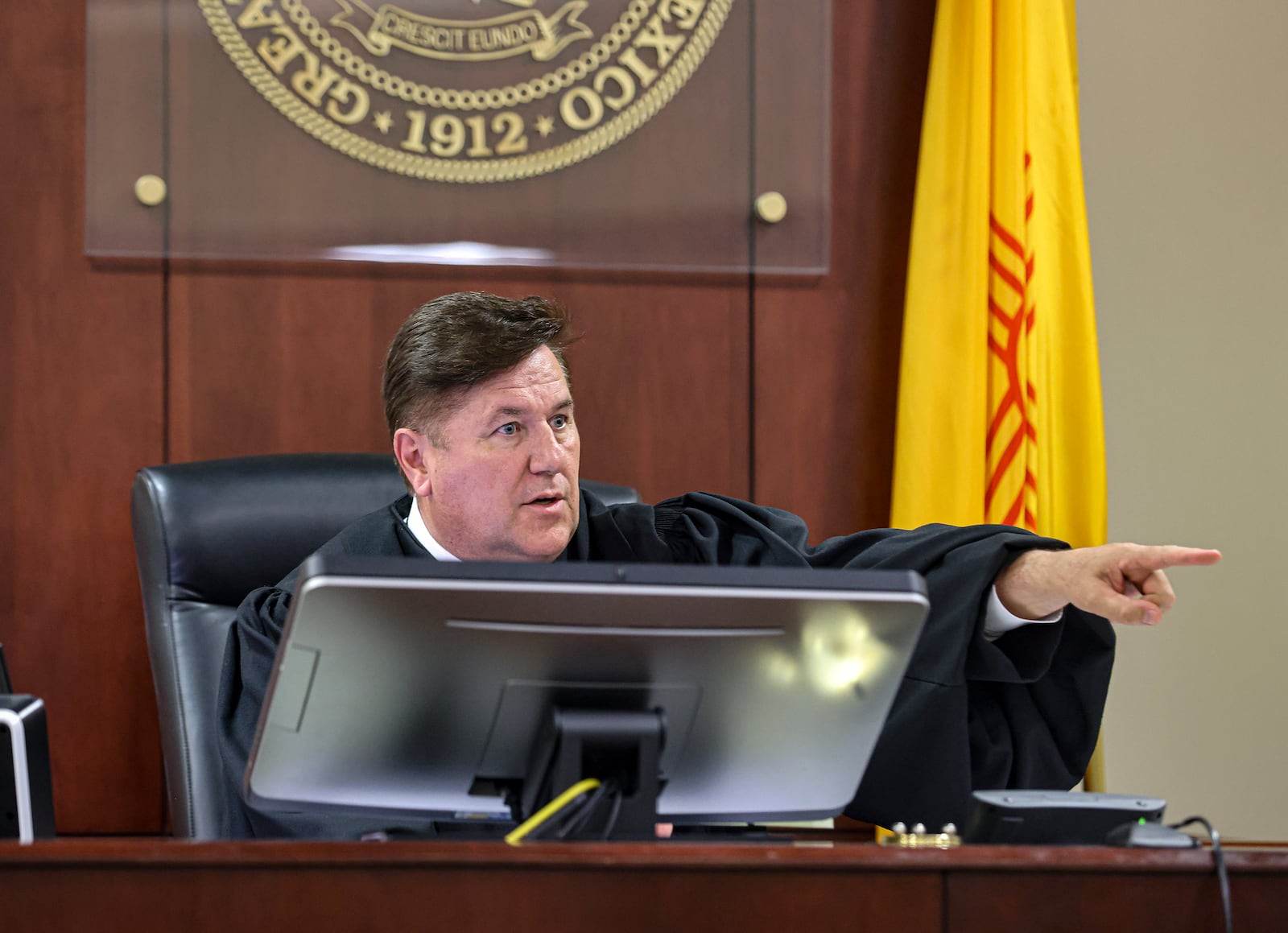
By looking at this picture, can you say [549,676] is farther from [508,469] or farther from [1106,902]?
[508,469]

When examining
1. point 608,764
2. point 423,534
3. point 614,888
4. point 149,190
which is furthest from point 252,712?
point 149,190

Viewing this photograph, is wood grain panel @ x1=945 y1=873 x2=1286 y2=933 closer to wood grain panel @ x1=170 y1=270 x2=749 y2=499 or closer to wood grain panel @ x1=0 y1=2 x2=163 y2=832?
wood grain panel @ x1=170 y1=270 x2=749 y2=499

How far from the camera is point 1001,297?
2490 millimetres

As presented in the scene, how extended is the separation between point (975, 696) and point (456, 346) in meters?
0.87

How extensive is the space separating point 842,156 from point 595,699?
1.86 meters

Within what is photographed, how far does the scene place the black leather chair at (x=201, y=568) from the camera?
1986mm

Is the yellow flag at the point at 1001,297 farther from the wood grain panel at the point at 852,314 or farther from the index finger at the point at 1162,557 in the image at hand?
the index finger at the point at 1162,557

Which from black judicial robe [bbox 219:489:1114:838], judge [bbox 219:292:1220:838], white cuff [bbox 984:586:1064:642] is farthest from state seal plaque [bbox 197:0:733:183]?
white cuff [bbox 984:586:1064:642]

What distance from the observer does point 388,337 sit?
A: 8.27ft

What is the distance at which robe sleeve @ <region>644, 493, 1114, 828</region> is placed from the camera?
1601 mm

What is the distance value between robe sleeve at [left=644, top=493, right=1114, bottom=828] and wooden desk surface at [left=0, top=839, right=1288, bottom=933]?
72cm

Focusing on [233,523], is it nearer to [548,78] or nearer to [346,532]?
[346,532]

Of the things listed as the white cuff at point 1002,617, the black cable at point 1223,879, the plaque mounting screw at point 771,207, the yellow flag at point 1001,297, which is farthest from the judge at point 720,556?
the plaque mounting screw at point 771,207

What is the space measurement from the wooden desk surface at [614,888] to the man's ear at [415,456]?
1.01 metres
